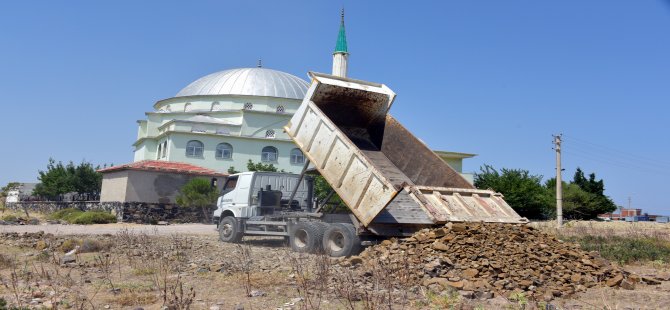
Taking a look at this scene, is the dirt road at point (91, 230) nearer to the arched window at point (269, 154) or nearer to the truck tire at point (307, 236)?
the truck tire at point (307, 236)

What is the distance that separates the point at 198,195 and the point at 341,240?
57.4 feet

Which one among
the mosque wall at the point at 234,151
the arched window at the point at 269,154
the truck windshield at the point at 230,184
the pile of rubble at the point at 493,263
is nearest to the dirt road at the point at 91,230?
the truck windshield at the point at 230,184

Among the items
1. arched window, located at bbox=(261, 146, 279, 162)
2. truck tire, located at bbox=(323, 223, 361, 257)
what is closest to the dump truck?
truck tire, located at bbox=(323, 223, 361, 257)

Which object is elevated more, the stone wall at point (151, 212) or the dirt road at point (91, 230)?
the stone wall at point (151, 212)

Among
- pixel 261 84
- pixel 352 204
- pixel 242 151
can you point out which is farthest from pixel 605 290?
pixel 261 84

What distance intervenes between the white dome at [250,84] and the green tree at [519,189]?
21.3 m

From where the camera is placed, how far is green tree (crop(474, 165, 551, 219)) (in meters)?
34.3

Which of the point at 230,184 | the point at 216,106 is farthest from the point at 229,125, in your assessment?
the point at 230,184

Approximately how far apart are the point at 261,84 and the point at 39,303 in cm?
4642

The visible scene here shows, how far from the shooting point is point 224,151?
45.2 meters

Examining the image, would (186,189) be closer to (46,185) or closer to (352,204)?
(352,204)

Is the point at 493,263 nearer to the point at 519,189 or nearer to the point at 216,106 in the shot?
the point at 519,189

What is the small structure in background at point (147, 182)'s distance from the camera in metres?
27.9

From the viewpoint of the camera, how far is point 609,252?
481 inches
